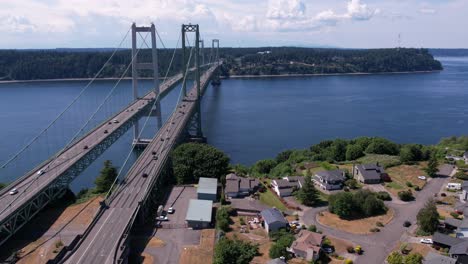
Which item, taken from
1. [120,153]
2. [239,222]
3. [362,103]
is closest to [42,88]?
[120,153]

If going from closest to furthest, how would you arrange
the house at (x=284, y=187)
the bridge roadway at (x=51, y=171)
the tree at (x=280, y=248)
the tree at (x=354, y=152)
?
the tree at (x=280, y=248) → the bridge roadway at (x=51, y=171) → the house at (x=284, y=187) → the tree at (x=354, y=152)

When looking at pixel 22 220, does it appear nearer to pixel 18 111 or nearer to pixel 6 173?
pixel 6 173

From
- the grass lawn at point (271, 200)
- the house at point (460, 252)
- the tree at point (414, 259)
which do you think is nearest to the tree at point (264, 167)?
the grass lawn at point (271, 200)

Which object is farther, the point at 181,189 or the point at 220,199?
the point at 181,189

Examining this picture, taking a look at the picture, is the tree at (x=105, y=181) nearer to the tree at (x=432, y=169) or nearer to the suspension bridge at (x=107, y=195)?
the suspension bridge at (x=107, y=195)

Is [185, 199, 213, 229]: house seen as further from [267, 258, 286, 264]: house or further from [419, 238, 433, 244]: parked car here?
[419, 238, 433, 244]: parked car

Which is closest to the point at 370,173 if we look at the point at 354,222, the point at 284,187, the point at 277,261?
the point at 284,187

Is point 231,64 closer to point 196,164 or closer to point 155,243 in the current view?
point 196,164
